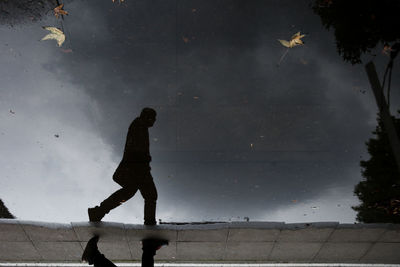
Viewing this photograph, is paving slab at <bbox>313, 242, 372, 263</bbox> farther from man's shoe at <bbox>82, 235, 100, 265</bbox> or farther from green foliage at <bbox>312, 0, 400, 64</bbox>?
man's shoe at <bbox>82, 235, 100, 265</bbox>

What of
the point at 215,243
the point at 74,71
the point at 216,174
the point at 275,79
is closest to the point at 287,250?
the point at 215,243

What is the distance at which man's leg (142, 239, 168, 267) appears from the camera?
3.39m

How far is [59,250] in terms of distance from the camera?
158 inches

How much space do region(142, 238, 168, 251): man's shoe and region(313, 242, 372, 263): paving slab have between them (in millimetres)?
2374

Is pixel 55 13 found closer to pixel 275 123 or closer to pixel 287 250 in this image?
pixel 275 123

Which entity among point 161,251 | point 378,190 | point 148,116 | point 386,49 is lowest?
point 161,251

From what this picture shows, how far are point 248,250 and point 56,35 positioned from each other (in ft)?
13.2

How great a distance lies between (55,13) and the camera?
321 cm

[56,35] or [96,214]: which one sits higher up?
[56,35]

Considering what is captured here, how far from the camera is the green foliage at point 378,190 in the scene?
13.2ft

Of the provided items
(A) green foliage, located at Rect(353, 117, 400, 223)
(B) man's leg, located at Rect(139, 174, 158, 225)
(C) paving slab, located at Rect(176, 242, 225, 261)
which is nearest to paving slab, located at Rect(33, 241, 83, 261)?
(B) man's leg, located at Rect(139, 174, 158, 225)

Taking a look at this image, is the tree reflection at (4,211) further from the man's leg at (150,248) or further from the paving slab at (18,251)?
the man's leg at (150,248)

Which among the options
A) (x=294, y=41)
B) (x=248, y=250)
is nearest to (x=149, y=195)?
(x=248, y=250)

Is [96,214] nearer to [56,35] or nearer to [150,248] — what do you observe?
[150,248]
